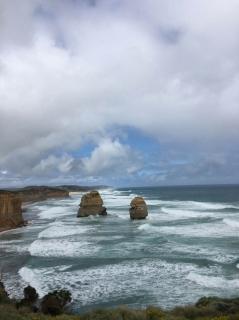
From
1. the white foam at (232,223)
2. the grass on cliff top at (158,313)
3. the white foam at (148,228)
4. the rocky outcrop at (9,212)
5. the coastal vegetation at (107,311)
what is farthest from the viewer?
the rocky outcrop at (9,212)

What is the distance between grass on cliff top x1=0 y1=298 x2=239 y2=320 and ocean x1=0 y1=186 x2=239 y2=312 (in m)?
2.82

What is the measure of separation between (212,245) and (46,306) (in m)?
17.2

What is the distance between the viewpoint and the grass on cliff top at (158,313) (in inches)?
546

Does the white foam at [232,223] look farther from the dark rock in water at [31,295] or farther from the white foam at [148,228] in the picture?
the dark rock in water at [31,295]

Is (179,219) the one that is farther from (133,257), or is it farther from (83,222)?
(133,257)

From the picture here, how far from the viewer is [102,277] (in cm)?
2330

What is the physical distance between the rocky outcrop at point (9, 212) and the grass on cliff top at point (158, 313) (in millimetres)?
28673

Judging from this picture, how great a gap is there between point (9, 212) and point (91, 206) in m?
12.5

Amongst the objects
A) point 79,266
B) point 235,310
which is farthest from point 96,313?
point 79,266

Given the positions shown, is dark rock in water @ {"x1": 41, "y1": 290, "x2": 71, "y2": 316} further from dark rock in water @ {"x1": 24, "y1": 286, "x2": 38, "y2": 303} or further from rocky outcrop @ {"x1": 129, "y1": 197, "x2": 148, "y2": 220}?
rocky outcrop @ {"x1": 129, "y1": 197, "x2": 148, "y2": 220}

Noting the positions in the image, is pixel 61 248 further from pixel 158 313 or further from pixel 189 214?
pixel 189 214

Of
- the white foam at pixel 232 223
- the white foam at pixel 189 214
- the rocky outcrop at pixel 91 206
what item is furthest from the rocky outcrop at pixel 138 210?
the white foam at pixel 232 223

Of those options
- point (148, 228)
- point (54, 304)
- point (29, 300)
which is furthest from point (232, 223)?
point (54, 304)

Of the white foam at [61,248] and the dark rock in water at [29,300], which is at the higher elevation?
the white foam at [61,248]
